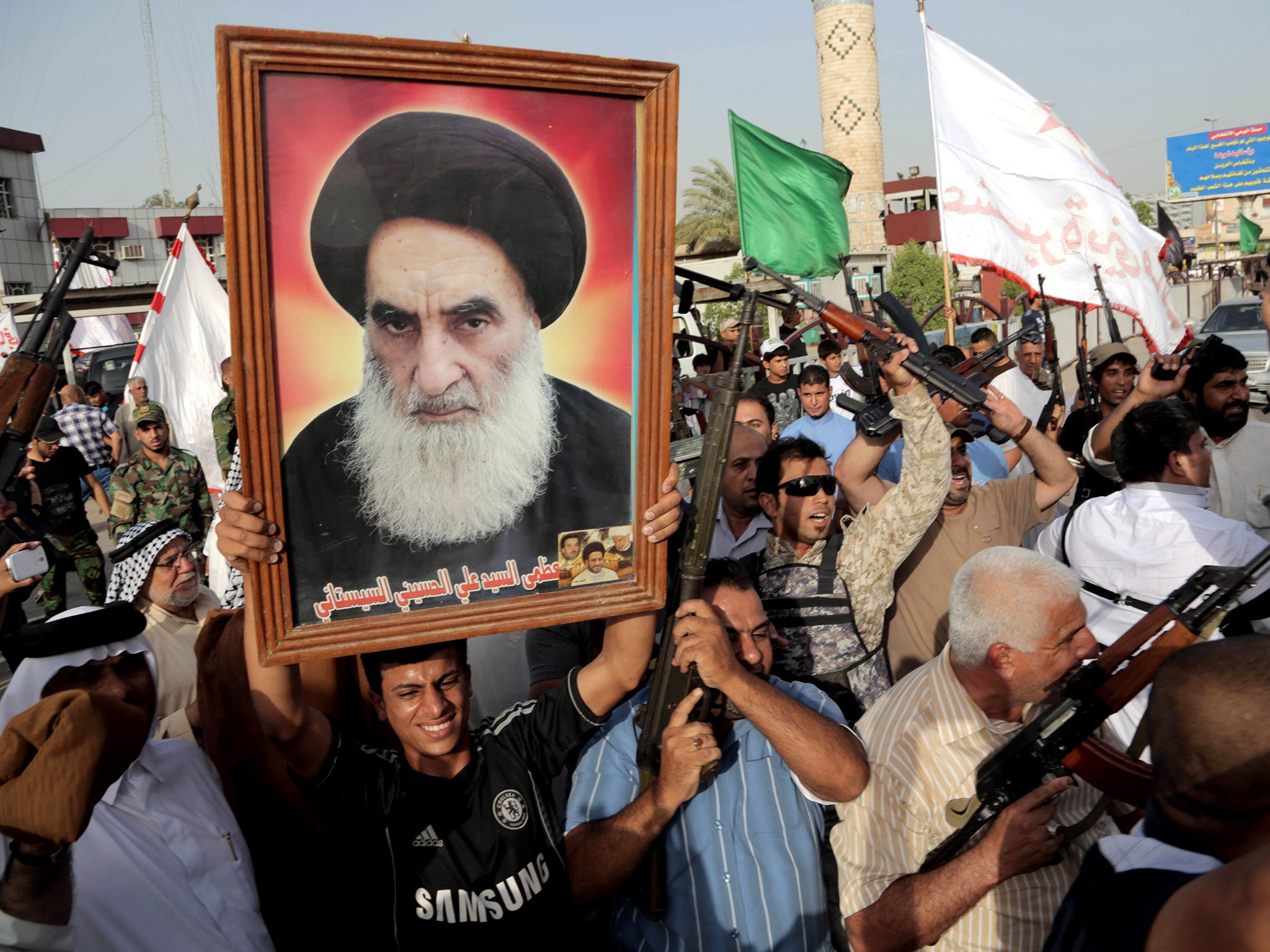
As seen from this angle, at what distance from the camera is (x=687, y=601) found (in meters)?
2.27

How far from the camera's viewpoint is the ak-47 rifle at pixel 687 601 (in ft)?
7.26

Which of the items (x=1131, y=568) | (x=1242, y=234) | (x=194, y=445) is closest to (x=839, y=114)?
(x=1242, y=234)

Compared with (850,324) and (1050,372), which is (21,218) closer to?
(1050,372)

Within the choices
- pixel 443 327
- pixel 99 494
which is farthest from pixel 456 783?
pixel 99 494

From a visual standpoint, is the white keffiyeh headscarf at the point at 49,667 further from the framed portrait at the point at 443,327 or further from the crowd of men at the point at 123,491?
the crowd of men at the point at 123,491

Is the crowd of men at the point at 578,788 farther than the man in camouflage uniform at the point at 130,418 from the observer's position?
No

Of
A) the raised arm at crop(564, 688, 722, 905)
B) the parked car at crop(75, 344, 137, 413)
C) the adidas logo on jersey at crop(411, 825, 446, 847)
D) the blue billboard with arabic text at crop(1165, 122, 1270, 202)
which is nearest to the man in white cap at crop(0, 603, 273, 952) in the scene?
the adidas logo on jersey at crop(411, 825, 446, 847)

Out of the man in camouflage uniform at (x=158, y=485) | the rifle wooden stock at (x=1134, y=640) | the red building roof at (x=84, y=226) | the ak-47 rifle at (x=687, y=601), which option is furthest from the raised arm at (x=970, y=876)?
the red building roof at (x=84, y=226)

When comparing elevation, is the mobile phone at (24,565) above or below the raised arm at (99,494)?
above

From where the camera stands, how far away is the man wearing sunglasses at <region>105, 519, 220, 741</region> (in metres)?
3.85

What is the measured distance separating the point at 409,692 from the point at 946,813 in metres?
1.34

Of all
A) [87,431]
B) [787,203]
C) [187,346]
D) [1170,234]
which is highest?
[1170,234]

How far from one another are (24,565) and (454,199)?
238 centimetres

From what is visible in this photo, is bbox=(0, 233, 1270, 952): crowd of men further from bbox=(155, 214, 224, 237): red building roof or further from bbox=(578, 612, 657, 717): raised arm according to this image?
bbox=(155, 214, 224, 237): red building roof
